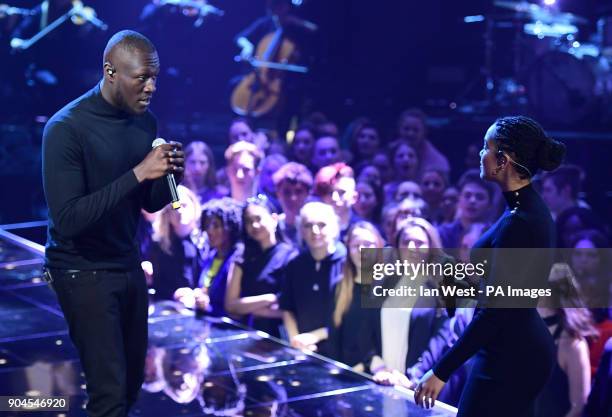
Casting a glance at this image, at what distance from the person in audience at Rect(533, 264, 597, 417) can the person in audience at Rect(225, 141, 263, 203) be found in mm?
2528

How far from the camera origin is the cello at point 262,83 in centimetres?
897

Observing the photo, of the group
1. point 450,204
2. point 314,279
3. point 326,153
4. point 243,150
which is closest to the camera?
point 314,279

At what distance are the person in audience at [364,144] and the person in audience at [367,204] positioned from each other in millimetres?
1073

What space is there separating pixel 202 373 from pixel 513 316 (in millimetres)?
1911

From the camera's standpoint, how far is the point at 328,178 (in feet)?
17.1

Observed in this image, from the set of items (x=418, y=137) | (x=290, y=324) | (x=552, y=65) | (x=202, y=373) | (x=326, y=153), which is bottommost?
(x=202, y=373)

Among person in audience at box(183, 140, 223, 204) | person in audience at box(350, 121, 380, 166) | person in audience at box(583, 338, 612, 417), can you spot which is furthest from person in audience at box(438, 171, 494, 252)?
person in audience at box(583, 338, 612, 417)

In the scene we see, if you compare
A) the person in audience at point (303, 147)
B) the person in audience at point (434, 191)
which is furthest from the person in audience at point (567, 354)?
the person in audience at point (303, 147)

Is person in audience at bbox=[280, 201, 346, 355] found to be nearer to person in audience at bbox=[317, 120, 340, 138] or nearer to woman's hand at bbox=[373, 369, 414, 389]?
woman's hand at bbox=[373, 369, 414, 389]

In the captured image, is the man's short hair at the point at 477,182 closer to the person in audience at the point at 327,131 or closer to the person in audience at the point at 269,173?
the person in audience at the point at 269,173

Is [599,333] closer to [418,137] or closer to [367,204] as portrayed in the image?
[367,204]

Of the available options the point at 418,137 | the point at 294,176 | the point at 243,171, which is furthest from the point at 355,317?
the point at 418,137

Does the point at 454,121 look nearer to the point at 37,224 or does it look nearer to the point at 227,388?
the point at 37,224

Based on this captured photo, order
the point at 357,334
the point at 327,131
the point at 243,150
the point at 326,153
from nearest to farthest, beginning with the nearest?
1. the point at 357,334
2. the point at 243,150
3. the point at 326,153
4. the point at 327,131
